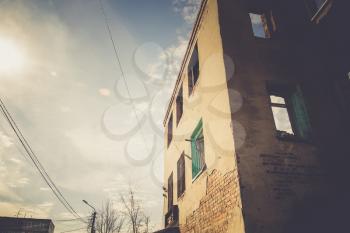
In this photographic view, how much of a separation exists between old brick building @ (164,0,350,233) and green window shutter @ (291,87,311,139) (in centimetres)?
2

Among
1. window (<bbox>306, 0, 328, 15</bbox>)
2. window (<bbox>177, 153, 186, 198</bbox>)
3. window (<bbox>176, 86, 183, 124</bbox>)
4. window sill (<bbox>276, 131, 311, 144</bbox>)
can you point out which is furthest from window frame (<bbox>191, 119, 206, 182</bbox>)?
window (<bbox>306, 0, 328, 15</bbox>)

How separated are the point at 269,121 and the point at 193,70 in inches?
181

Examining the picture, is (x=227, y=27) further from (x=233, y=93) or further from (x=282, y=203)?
(x=282, y=203)

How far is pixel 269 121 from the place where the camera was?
193 inches

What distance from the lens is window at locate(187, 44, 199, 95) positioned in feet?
28.2

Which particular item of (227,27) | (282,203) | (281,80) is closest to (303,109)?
(281,80)

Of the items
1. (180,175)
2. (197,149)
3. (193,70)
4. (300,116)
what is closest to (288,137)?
Answer: (300,116)

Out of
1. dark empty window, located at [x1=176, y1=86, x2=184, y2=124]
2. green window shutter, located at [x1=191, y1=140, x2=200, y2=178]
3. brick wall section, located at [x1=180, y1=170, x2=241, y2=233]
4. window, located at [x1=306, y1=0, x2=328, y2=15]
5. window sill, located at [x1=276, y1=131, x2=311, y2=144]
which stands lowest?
brick wall section, located at [x1=180, y1=170, x2=241, y2=233]

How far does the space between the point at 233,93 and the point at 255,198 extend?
89.3 inches

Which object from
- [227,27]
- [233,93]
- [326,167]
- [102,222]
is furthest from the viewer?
[102,222]

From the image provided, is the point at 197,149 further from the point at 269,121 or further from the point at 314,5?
the point at 314,5

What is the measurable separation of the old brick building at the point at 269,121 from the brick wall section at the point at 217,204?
19 millimetres

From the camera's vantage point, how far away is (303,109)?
5398 millimetres

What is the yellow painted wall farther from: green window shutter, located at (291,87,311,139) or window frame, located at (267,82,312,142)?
green window shutter, located at (291,87,311,139)
